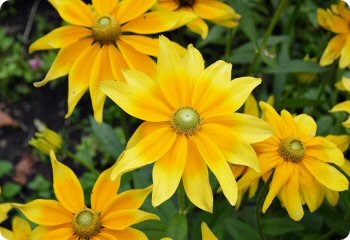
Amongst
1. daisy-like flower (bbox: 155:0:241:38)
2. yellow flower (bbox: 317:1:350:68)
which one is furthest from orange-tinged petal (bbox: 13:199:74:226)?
yellow flower (bbox: 317:1:350:68)

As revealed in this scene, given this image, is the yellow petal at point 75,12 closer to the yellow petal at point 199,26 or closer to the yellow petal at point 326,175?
the yellow petal at point 199,26

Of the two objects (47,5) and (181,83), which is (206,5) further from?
(47,5)

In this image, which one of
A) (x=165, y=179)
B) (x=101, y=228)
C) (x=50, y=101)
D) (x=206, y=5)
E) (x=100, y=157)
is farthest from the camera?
(x=50, y=101)

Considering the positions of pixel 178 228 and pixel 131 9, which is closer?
pixel 178 228

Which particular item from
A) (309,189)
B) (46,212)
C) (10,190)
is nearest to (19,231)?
(46,212)

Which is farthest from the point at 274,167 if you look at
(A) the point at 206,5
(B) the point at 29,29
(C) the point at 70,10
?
(B) the point at 29,29

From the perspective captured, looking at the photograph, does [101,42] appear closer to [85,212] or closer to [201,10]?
[201,10]
